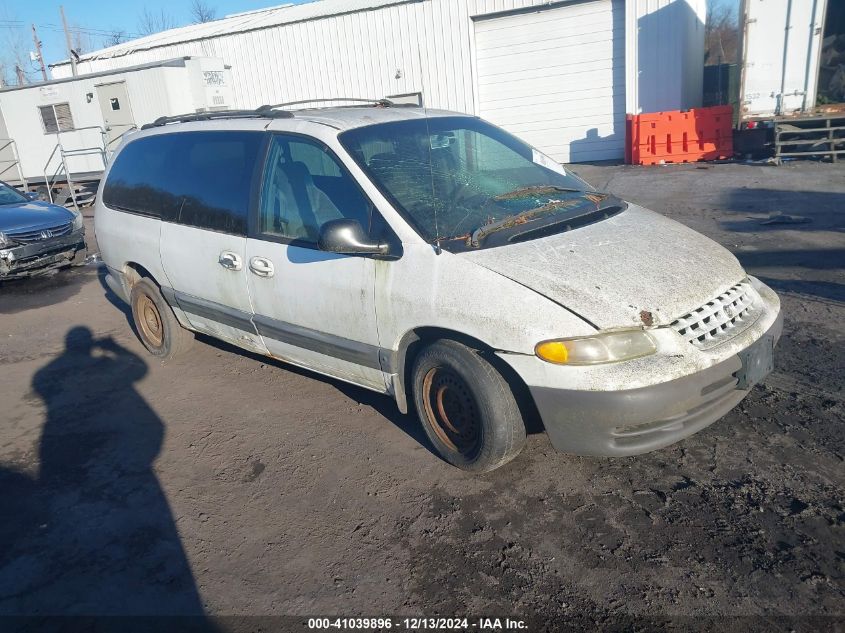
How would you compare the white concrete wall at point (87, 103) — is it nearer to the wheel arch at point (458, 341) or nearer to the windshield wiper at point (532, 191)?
the windshield wiper at point (532, 191)

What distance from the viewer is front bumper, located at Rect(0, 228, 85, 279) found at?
30.0 feet

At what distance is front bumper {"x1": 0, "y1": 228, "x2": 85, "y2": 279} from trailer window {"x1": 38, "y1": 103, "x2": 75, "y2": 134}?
31.5 feet

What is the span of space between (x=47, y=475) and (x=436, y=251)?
2827mm

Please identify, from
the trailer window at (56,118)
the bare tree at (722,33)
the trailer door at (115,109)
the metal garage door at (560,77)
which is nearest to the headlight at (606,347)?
the metal garage door at (560,77)

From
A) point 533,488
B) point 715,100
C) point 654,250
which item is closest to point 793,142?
point 715,100

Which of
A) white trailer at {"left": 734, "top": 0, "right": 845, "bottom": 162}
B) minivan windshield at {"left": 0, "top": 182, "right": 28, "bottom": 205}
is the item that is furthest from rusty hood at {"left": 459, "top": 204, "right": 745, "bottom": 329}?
white trailer at {"left": 734, "top": 0, "right": 845, "bottom": 162}

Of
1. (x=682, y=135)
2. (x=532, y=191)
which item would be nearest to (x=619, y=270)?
(x=532, y=191)

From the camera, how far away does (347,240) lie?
352 cm

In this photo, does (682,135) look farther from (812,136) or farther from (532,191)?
(532,191)

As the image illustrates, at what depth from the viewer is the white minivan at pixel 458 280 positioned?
10.1ft

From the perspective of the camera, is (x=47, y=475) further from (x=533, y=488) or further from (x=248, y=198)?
(x=533, y=488)

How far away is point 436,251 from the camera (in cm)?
348

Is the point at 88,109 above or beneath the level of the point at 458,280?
above

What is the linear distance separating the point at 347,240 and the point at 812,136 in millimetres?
12893
